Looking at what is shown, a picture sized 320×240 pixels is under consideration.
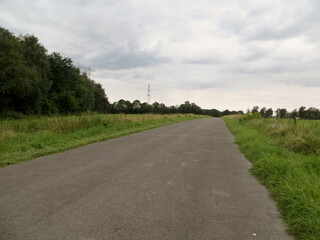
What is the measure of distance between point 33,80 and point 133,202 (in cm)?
3427

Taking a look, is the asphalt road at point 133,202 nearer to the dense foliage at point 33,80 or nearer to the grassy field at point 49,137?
the grassy field at point 49,137

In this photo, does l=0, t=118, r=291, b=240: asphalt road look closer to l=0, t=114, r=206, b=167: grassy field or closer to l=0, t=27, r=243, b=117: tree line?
l=0, t=114, r=206, b=167: grassy field

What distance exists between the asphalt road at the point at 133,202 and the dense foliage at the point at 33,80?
2807 cm

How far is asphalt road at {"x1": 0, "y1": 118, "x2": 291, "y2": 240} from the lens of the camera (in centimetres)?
243

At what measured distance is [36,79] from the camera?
29703mm

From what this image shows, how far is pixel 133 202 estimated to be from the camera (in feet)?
10.4

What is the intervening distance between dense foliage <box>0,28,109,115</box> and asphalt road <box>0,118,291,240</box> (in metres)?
28.1

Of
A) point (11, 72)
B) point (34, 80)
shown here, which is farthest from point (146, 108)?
point (11, 72)

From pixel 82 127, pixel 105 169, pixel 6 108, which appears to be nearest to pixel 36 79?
pixel 6 108

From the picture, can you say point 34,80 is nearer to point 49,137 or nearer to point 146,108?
point 49,137

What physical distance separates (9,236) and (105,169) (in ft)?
8.75

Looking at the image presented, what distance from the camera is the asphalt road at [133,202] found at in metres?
2.43

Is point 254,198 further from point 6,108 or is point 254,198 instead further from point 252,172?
point 6,108

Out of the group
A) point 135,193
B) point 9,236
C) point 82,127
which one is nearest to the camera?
point 9,236
